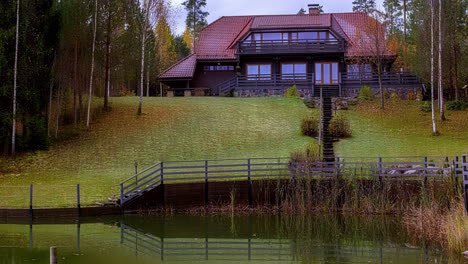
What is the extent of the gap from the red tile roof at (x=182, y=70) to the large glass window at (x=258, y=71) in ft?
16.3

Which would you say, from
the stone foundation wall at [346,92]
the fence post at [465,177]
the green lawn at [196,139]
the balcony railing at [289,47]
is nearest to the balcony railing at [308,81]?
the stone foundation wall at [346,92]

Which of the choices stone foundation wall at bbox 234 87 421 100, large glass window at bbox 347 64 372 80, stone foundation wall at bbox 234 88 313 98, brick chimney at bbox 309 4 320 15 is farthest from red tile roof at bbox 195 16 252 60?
large glass window at bbox 347 64 372 80

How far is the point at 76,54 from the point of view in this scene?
33.7 metres

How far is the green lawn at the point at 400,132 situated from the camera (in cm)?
2942

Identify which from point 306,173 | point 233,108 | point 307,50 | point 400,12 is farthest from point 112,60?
point 400,12

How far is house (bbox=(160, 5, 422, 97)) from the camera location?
43.2 metres

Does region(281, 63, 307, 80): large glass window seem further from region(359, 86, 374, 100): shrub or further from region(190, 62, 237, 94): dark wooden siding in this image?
region(359, 86, 374, 100): shrub

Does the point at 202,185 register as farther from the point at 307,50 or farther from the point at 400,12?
the point at 400,12

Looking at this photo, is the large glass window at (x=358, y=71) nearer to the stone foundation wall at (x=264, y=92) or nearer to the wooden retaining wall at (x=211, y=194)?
the stone foundation wall at (x=264, y=92)

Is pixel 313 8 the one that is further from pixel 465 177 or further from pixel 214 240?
pixel 214 240

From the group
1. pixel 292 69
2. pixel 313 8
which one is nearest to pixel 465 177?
pixel 292 69

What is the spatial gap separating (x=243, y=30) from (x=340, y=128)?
2147 cm

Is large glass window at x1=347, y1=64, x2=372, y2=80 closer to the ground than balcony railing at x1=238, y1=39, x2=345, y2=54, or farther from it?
closer to the ground

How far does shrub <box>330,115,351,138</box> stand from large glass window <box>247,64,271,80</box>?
1244 cm
